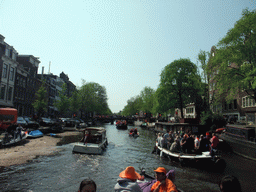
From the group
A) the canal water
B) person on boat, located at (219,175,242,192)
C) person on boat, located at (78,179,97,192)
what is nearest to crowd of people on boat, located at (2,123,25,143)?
the canal water

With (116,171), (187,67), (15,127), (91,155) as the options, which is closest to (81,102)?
(187,67)

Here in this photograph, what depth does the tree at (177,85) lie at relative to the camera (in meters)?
45.7

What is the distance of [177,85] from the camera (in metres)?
46.2

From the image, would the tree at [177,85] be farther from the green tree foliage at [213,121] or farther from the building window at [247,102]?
the green tree foliage at [213,121]

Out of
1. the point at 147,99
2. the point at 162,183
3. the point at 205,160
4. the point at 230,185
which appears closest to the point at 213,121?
the point at 205,160

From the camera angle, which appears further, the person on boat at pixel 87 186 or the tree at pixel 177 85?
the tree at pixel 177 85

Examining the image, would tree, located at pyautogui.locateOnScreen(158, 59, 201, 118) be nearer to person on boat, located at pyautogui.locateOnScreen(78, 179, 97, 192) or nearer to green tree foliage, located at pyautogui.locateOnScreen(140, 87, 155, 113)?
green tree foliage, located at pyautogui.locateOnScreen(140, 87, 155, 113)

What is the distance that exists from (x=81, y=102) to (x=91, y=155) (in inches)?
2512

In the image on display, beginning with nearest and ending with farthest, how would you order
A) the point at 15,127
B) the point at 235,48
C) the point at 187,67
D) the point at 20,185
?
the point at 20,185, the point at 15,127, the point at 235,48, the point at 187,67

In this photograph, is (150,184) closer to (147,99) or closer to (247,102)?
(247,102)

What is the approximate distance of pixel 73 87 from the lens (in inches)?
4338

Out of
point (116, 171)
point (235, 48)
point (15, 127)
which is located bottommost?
point (116, 171)

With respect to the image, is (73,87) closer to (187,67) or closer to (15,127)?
(187,67)

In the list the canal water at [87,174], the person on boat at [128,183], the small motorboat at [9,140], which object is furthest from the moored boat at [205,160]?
the small motorboat at [9,140]
